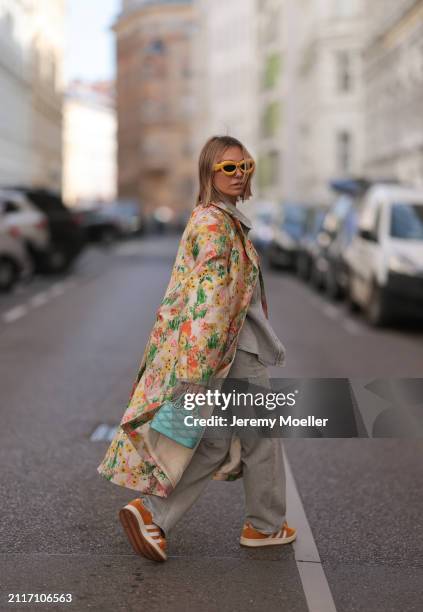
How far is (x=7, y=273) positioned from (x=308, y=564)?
18803 millimetres

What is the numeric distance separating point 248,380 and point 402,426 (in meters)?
0.65

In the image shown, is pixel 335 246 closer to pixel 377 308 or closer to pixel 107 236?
pixel 377 308

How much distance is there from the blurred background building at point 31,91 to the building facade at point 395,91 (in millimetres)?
15238

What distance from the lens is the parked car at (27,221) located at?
2553 cm

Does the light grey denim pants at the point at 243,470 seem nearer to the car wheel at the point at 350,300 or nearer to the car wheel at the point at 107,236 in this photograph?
the car wheel at the point at 350,300

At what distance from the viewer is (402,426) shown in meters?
5.14

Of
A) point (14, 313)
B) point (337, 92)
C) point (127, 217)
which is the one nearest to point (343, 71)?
point (337, 92)

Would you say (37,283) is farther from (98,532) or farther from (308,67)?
(308,67)

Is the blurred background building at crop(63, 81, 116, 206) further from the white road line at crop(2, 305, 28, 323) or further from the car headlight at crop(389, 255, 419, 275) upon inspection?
the car headlight at crop(389, 255, 419, 275)

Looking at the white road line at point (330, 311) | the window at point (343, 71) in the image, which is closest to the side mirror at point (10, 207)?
the white road line at point (330, 311)

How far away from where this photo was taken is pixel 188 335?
4855 mm

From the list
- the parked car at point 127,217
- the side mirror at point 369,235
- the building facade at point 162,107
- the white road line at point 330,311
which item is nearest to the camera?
the side mirror at point 369,235

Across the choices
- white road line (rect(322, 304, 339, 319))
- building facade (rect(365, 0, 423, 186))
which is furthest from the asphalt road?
building facade (rect(365, 0, 423, 186))

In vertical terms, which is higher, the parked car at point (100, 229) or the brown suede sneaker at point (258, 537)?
the brown suede sneaker at point (258, 537)
